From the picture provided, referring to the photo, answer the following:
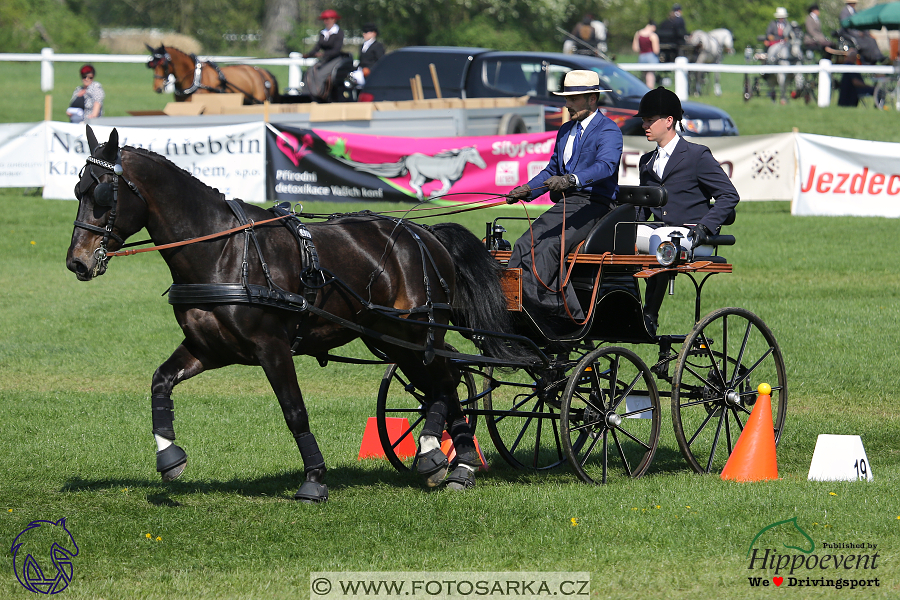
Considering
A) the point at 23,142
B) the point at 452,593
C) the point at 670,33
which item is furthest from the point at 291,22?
the point at 452,593

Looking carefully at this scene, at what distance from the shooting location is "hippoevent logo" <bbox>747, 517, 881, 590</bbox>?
5.14 metres

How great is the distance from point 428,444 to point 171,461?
151cm

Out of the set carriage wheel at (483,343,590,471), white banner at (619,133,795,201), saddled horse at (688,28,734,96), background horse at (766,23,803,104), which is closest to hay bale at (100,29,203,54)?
saddled horse at (688,28,734,96)

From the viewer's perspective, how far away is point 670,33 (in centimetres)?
2956

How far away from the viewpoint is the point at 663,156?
7.78m

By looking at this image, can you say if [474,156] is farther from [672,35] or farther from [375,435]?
[672,35]

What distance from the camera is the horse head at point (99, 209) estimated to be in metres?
5.92

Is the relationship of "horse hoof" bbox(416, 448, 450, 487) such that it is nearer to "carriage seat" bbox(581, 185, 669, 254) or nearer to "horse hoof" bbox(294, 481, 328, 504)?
"horse hoof" bbox(294, 481, 328, 504)

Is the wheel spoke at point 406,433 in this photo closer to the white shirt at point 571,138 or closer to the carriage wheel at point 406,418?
the carriage wheel at point 406,418

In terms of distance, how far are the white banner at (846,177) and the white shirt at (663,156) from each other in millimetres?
9581

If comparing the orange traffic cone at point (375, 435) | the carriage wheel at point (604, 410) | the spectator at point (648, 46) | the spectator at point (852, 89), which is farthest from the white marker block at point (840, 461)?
the spectator at point (852, 89)

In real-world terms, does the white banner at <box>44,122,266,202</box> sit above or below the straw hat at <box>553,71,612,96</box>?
below

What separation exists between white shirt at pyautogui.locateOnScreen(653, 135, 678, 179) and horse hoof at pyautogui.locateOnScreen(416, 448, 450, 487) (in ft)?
8.25

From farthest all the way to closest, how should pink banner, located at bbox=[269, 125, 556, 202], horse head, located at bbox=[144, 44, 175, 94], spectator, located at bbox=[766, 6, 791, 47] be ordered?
spectator, located at bbox=[766, 6, 791, 47] → horse head, located at bbox=[144, 44, 175, 94] → pink banner, located at bbox=[269, 125, 556, 202]
